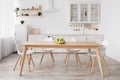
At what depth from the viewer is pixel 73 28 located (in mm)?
8406

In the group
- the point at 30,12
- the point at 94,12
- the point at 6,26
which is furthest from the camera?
the point at 30,12

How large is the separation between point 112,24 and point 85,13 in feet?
5.33

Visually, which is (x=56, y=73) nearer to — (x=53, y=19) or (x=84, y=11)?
(x=53, y=19)

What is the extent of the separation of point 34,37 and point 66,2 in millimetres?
2013

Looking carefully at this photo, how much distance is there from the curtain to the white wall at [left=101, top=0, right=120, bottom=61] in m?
3.71

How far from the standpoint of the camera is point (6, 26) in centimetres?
717

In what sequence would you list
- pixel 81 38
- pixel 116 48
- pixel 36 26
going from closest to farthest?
pixel 116 48, pixel 81 38, pixel 36 26

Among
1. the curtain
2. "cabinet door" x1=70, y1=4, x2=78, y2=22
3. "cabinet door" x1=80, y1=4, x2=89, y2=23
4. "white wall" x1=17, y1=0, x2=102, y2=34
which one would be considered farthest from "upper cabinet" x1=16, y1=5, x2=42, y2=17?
"cabinet door" x1=80, y1=4, x2=89, y2=23

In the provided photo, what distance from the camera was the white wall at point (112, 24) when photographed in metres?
6.36

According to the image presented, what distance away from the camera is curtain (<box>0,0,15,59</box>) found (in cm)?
670

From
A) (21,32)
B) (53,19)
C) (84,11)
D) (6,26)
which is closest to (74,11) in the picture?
(84,11)

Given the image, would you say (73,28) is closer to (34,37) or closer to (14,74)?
(34,37)

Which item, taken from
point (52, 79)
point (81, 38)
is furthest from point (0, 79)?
point (81, 38)

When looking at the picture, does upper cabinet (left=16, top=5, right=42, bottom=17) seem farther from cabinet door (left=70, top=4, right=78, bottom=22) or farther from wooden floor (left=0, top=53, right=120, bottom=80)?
wooden floor (left=0, top=53, right=120, bottom=80)
